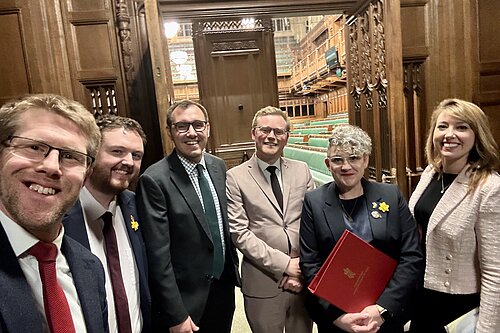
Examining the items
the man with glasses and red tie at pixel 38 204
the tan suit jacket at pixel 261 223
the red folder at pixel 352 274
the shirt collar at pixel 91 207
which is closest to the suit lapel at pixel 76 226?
the shirt collar at pixel 91 207

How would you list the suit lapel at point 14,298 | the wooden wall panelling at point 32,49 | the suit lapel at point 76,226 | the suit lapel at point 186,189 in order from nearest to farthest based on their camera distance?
1. the suit lapel at point 14,298
2. the suit lapel at point 76,226
3. the suit lapel at point 186,189
4. the wooden wall panelling at point 32,49

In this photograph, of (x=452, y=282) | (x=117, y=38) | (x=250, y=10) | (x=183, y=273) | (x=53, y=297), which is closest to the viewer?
(x=53, y=297)

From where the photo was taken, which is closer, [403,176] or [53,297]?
[53,297]

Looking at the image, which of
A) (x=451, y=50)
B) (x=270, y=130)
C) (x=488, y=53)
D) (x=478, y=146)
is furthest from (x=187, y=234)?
(x=488, y=53)

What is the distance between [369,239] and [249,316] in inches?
30.8

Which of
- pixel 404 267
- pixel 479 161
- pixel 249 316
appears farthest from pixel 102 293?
pixel 479 161

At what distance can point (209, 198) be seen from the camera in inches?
67.7

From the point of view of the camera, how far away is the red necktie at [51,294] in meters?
0.85

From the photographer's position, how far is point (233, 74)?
539 centimetres

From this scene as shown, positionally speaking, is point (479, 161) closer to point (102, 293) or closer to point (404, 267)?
point (404, 267)

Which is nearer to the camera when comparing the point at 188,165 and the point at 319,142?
the point at 188,165

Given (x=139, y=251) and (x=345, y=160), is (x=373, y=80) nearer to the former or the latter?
(x=345, y=160)

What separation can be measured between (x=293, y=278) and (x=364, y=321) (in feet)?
1.22

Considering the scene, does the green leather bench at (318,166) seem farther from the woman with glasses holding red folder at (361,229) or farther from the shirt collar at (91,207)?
the shirt collar at (91,207)
